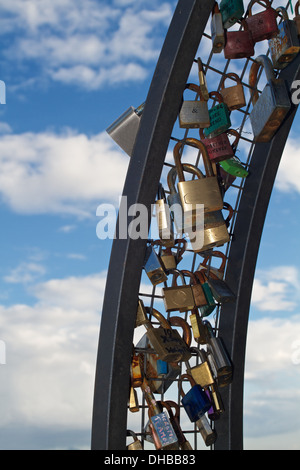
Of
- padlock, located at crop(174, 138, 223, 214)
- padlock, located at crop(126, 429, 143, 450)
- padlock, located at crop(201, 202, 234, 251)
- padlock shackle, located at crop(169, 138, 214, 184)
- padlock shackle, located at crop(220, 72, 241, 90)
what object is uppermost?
padlock shackle, located at crop(220, 72, 241, 90)

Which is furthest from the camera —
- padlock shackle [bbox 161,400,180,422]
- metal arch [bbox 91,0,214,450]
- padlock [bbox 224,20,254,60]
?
padlock [bbox 224,20,254,60]

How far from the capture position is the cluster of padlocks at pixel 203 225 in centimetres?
367

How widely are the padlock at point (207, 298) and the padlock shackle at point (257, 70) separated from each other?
135cm

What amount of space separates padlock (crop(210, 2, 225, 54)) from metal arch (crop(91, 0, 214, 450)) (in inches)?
13.6

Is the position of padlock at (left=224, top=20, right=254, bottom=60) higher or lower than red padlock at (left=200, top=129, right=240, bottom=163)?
higher

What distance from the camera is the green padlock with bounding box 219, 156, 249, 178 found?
406cm

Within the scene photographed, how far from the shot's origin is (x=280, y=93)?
377cm

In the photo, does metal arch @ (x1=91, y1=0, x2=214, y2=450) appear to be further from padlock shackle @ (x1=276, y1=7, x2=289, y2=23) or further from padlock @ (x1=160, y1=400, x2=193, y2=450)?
padlock shackle @ (x1=276, y1=7, x2=289, y2=23)

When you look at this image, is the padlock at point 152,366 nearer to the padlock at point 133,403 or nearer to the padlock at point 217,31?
the padlock at point 133,403

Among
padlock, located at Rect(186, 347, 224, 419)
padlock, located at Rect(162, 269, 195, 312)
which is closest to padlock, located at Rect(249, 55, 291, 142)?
padlock, located at Rect(162, 269, 195, 312)

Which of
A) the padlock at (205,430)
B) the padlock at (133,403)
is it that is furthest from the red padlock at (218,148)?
the padlock at (205,430)

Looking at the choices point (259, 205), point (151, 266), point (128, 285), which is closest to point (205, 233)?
point (151, 266)
